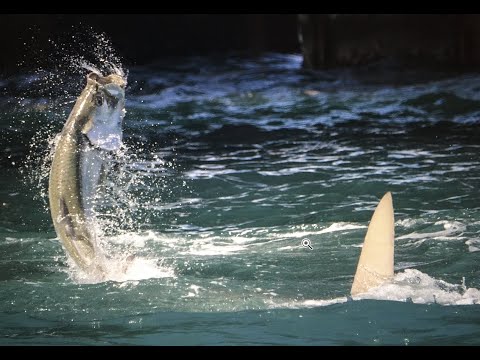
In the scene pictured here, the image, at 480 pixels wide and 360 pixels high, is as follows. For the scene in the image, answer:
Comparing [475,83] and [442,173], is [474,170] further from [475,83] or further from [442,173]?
[475,83]

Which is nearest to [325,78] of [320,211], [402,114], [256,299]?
[402,114]

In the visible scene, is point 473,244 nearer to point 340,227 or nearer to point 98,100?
point 340,227

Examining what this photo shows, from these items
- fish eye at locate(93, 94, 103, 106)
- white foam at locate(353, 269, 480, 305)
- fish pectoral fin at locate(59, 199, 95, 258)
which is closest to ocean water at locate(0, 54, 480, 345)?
white foam at locate(353, 269, 480, 305)

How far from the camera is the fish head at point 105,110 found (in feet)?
13.5

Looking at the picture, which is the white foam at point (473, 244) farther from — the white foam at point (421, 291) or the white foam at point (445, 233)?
the white foam at point (421, 291)

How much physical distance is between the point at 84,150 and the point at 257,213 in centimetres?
233

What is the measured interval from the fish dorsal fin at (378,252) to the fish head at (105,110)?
1.15 metres

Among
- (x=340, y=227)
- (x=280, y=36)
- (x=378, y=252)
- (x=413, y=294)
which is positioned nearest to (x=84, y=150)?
(x=378, y=252)

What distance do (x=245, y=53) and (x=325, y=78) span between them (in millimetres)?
2179

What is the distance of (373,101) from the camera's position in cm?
1068

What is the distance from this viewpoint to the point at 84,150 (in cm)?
422

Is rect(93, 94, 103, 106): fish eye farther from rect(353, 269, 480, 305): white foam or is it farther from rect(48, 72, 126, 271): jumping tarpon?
rect(353, 269, 480, 305): white foam

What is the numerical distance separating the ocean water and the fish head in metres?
0.64

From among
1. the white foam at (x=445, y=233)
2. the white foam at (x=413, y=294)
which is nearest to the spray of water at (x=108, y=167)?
the white foam at (x=413, y=294)
